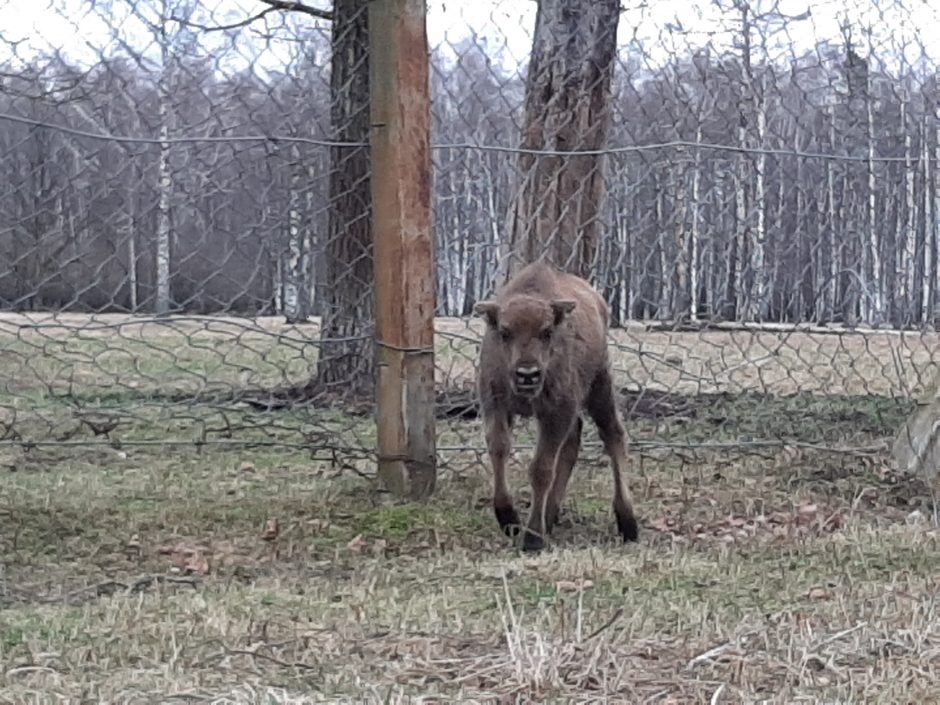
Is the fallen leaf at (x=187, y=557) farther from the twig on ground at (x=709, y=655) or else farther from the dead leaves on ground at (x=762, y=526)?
the twig on ground at (x=709, y=655)

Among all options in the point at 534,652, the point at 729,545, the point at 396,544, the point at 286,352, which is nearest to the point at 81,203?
the point at 286,352

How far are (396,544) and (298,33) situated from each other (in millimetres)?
2886

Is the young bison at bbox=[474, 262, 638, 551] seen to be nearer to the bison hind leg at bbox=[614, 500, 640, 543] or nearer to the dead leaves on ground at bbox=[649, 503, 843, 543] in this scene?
the bison hind leg at bbox=[614, 500, 640, 543]

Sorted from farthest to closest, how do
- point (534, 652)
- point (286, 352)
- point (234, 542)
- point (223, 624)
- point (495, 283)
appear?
point (495, 283)
point (286, 352)
point (234, 542)
point (223, 624)
point (534, 652)

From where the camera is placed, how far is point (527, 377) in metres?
6.23

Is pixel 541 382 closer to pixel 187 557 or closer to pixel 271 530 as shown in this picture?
pixel 271 530

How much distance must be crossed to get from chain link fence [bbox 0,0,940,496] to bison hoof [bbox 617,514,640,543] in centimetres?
113

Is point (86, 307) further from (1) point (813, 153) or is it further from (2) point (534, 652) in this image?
(1) point (813, 153)

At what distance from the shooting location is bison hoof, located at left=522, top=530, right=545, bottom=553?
20.0 feet

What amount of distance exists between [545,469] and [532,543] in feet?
1.35

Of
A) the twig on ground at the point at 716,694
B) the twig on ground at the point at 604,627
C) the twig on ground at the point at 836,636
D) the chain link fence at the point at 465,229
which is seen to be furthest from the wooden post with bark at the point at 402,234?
the twig on ground at the point at 716,694

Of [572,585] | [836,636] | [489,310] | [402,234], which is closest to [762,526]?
[489,310]

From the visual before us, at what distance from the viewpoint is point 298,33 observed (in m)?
7.53

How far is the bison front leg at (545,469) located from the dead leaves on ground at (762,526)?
55cm
